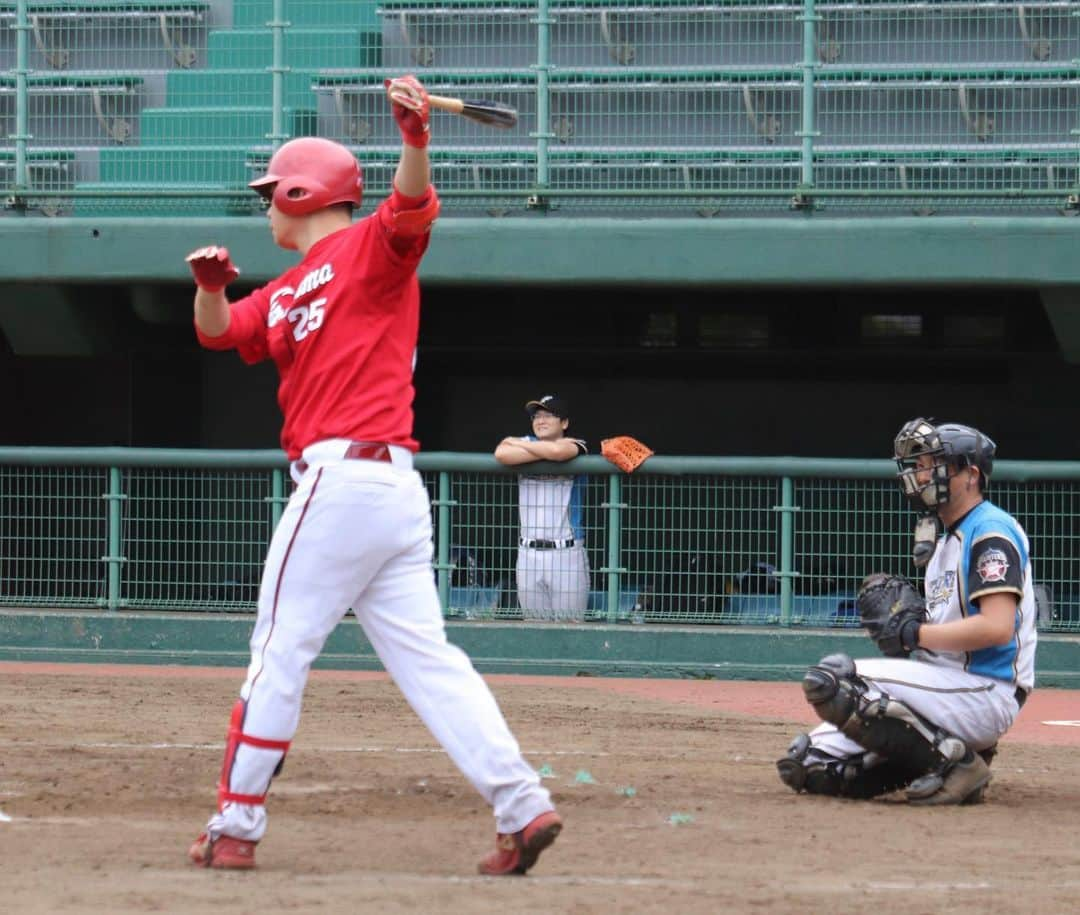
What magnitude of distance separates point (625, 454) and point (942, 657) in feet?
14.7

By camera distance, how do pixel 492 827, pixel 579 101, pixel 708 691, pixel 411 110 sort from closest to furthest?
1. pixel 411 110
2. pixel 492 827
3. pixel 708 691
4. pixel 579 101

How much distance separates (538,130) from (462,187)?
2.21ft

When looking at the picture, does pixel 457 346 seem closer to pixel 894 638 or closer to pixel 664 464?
pixel 664 464

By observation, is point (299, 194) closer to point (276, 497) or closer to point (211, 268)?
point (211, 268)

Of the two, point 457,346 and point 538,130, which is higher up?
point 538,130

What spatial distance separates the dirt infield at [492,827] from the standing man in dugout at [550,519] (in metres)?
1.71

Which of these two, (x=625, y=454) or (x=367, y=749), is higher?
(x=625, y=454)

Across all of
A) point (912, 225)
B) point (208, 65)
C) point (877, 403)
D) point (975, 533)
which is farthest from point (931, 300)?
point (975, 533)

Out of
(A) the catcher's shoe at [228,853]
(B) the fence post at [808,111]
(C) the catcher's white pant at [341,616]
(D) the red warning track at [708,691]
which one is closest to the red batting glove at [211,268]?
(C) the catcher's white pant at [341,616]

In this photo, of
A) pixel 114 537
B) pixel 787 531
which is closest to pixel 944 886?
pixel 787 531

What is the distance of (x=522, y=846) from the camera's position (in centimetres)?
476

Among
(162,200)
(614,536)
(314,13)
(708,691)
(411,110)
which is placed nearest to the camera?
(411,110)

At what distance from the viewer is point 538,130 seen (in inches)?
488

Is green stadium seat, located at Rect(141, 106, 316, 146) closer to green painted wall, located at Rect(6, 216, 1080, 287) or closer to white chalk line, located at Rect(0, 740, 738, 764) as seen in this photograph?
green painted wall, located at Rect(6, 216, 1080, 287)
